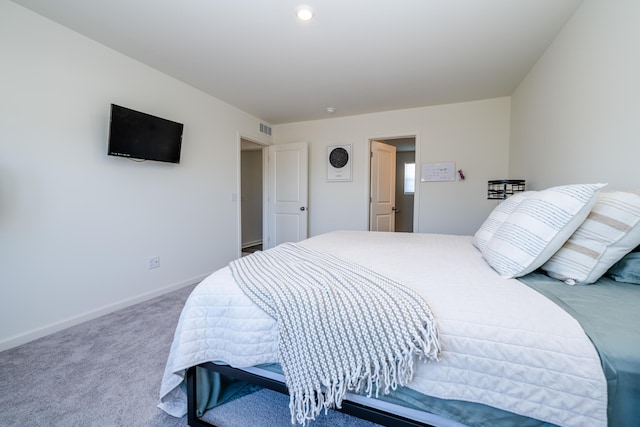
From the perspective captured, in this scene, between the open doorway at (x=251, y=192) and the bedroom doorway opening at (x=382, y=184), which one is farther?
the open doorway at (x=251, y=192)

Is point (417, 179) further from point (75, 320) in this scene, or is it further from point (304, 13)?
point (75, 320)

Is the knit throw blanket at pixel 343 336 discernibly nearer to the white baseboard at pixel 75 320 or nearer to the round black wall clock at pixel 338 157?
the white baseboard at pixel 75 320

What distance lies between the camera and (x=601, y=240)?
109 centimetres

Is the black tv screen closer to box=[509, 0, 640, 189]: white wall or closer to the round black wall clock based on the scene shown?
the round black wall clock

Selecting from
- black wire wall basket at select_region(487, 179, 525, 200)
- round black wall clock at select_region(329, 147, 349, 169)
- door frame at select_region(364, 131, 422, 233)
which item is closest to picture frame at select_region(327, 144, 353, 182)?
round black wall clock at select_region(329, 147, 349, 169)

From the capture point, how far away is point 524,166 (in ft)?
9.39

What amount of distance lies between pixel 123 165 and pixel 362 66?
247 cm

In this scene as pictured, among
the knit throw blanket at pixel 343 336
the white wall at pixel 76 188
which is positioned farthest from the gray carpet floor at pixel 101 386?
the knit throw blanket at pixel 343 336

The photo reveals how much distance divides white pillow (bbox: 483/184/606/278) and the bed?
2 cm

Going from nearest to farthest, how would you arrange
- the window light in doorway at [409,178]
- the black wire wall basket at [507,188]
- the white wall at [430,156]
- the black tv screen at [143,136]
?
the black tv screen at [143,136] → the black wire wall basket at [507,188] → the white wall at [430,156] → the window light in doorway at [409,178]

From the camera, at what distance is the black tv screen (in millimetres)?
2289

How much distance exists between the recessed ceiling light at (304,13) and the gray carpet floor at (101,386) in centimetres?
243

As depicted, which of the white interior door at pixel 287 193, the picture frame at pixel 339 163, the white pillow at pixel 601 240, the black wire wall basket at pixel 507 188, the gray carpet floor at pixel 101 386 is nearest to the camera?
the white pillow at pixel 601 240

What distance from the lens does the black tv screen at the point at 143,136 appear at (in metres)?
2.29
